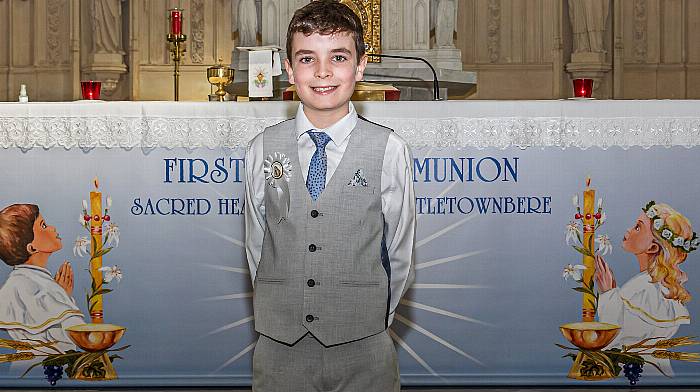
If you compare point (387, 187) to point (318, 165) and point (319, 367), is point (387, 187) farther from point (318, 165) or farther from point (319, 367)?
point (319, 367)

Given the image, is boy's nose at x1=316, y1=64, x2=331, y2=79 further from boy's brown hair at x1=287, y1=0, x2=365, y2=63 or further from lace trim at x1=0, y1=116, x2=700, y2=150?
lace trim at x1=0, y1=116, x2=700, y2=150

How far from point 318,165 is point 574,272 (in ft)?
7.09

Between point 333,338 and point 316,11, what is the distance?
87cm

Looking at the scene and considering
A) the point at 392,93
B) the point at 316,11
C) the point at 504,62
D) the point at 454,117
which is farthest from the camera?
the point at 504,62

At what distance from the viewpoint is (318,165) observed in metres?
3.14

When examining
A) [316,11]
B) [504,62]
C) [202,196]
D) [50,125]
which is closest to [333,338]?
[316,11]

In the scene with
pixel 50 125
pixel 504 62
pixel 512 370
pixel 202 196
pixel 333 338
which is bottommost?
pixel 512 370

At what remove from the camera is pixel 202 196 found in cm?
499

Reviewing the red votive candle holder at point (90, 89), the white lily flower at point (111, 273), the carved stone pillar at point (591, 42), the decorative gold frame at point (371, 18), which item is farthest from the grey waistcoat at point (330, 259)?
the carved stone pillar at point (591, 42)

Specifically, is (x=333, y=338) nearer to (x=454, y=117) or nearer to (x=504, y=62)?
(x=454, y=117)

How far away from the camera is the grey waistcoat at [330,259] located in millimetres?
3041

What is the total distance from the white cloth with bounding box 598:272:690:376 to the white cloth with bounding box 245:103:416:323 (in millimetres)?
2022

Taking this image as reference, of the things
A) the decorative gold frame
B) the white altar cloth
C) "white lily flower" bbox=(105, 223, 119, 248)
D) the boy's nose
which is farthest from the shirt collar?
the decorative gold frame

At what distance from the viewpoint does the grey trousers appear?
9.98 feet
